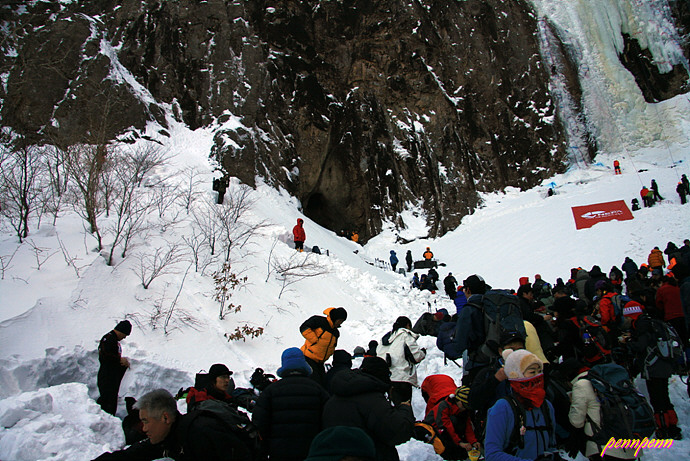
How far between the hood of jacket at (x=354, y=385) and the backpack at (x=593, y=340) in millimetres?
3162

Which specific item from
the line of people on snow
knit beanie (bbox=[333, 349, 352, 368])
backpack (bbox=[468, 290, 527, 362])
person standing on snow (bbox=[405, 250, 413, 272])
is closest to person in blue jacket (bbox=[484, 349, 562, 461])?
backpack (bbox=[468, 290, 527, 362])

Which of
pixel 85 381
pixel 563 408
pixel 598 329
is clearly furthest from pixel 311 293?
pixel 563 408

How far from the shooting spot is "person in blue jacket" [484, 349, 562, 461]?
108 inches

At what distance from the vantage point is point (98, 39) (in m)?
22.7

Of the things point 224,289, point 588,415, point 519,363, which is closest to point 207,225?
point 224,289

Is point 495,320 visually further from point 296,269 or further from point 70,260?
point 296,269

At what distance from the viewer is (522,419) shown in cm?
278

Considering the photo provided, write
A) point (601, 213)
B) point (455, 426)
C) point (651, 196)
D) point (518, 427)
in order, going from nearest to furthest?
1. point (518, 427)
2. point (455, 426)
3. point (651, 196)
4. point (601, 213)

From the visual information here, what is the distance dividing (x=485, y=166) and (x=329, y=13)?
15357mm

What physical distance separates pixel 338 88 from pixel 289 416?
27.3 m

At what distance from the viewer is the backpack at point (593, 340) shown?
461cm

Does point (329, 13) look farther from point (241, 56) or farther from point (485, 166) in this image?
point (485, 166)

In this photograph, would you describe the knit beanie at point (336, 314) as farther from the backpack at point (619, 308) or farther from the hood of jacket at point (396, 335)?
the backpack at point (619, 308)

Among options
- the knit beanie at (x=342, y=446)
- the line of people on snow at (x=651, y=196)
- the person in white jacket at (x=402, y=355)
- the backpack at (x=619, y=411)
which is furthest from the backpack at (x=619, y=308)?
the line of people on snow at (x=651, y=196)
